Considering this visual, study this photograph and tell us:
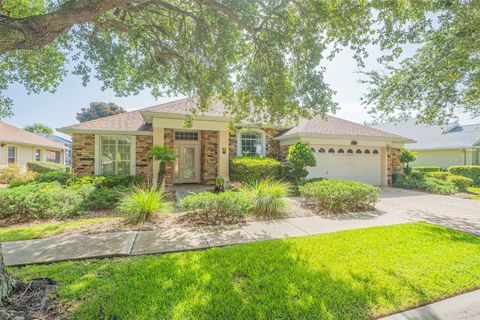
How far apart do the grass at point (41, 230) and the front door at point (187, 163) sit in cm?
Answer: 647

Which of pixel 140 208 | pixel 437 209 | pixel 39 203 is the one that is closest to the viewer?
pixel 140 208

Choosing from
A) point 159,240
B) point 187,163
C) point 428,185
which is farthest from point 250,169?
point 428,185

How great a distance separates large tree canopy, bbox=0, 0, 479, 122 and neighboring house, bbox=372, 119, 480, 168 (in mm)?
14487

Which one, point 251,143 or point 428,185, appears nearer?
point 428,185

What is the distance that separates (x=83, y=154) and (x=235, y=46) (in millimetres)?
9634

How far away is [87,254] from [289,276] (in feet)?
12.0

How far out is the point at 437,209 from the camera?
27.1 ft

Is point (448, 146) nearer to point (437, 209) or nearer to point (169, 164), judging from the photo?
point (437, 209)

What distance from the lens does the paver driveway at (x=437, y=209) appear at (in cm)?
652

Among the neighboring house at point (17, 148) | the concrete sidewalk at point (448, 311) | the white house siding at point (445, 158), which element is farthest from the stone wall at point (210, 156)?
the white house siding at point (445, 158)

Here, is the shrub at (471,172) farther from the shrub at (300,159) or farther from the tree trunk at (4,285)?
the tree trunk at (4,285)

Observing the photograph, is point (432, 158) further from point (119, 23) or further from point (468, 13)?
point (119, 23)

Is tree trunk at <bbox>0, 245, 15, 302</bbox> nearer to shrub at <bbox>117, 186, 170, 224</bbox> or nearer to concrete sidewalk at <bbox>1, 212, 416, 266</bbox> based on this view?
concrete sidewalk at <bbox>1, 212, 416, 266</bbox>

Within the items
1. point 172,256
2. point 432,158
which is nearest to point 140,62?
point 172,256
